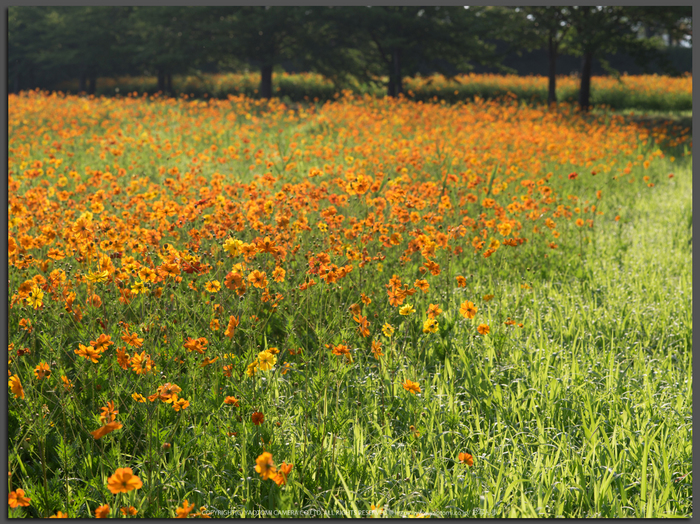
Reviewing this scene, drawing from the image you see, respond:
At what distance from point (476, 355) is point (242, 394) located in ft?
3.91

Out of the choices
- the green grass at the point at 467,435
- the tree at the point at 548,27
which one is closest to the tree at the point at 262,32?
the tree at the point at 548,27

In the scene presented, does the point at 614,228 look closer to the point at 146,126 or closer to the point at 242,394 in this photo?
the point at 242,394

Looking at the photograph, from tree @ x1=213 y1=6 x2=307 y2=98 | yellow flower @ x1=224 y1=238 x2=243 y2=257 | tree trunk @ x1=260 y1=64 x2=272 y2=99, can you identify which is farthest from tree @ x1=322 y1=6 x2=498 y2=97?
yellow flower @ x1=224 y1=238 x2=243 y2=257

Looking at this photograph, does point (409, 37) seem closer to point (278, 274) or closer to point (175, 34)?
point (175, 34)

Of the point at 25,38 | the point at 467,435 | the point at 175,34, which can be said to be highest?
the point at 25,38

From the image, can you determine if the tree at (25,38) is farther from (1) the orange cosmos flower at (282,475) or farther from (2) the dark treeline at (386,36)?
(1) the orange cosmos flower at (282,475)

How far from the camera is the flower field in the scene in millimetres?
17953

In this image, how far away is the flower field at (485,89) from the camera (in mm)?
17953

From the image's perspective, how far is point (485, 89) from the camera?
1970cm

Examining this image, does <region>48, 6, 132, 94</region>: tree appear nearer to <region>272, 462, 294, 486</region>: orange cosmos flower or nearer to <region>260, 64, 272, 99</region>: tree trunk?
<region>260, 64, 272, 99</region>: tree trunk

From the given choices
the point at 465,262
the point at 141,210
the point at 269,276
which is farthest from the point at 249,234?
the point at 465,262

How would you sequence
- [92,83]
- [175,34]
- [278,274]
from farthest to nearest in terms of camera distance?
1. [92,83]
2. [175,34]
3. [278,274]

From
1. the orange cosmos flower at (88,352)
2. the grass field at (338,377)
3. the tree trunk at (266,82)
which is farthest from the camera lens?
the tree trunk at (266,82)

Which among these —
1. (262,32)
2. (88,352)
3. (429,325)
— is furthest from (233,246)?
(262,32)
